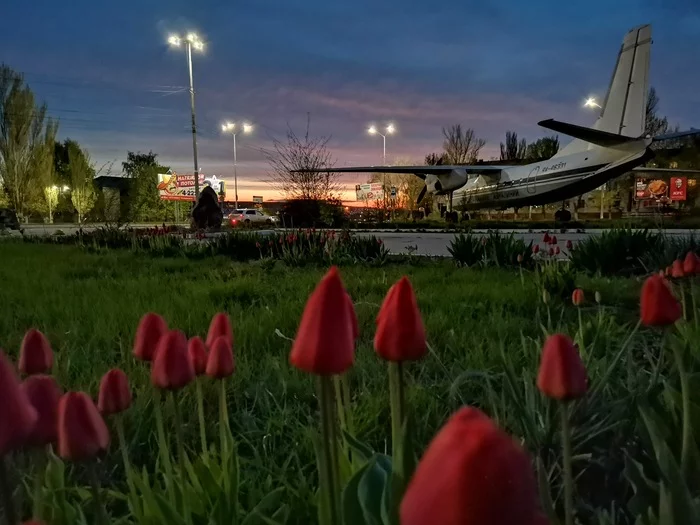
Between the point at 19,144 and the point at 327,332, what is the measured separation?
44.9 meters

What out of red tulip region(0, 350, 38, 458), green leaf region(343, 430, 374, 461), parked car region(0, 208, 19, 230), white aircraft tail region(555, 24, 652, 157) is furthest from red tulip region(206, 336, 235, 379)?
parked car region(0, 208, 19, 230)

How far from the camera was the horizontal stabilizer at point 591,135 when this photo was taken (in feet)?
46.4

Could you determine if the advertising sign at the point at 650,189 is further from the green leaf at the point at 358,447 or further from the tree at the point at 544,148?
the green leaf at the point at 358,447

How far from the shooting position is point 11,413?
1.90 ft

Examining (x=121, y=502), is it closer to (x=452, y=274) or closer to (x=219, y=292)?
(x=219, y=292)

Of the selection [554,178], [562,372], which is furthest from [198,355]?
[554,178]

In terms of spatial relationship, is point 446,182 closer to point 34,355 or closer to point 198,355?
point 198,355

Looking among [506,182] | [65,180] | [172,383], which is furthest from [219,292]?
[65,180]

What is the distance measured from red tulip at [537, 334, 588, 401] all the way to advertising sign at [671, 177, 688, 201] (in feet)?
131

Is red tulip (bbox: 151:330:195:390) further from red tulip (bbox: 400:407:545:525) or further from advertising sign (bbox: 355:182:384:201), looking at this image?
advertising sign (bbox: 355:182:384:201)

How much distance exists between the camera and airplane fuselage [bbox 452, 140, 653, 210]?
18141 mm

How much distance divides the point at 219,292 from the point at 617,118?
18687mm

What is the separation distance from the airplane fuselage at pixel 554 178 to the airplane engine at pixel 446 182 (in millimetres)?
1020

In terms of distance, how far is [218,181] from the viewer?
6141cm
